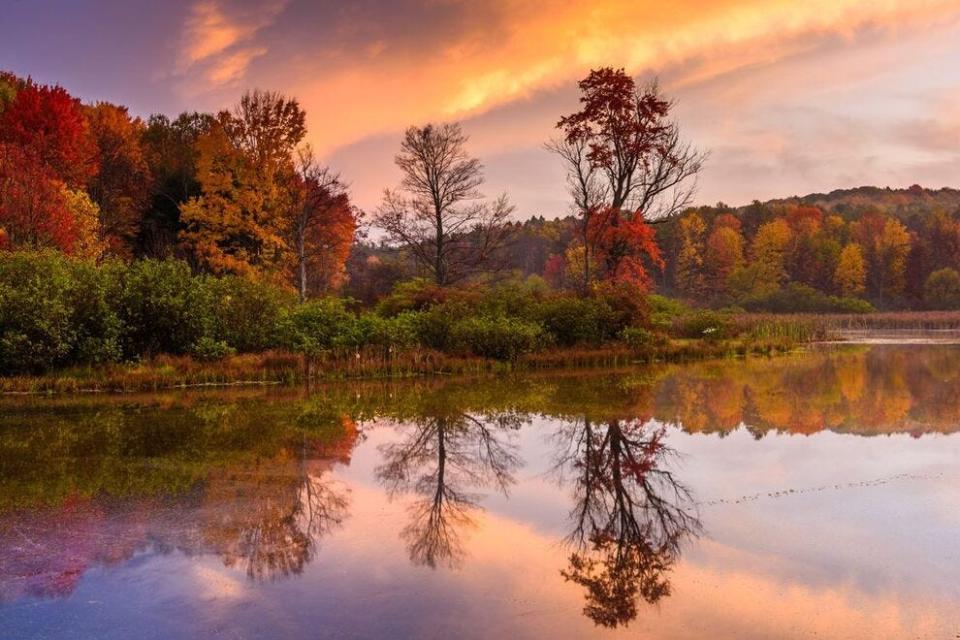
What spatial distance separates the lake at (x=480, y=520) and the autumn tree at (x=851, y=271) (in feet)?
251

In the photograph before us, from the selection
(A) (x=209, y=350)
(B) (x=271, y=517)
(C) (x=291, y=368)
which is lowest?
(B) (x=271, y=517)

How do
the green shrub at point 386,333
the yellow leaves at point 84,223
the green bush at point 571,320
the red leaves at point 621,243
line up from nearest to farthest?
the green shrub at point 386,333 < the green bush at point 571,320 < the yellow leaves at point 84,223 < the red leaves at point 621,243

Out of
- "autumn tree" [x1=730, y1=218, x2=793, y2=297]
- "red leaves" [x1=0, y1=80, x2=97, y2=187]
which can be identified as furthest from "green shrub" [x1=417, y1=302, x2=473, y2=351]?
"autumn tree" [x1=730, y1=218, x2=793, y2=297]

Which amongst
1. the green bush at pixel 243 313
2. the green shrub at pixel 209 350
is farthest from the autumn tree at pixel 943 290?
the green shrub at pixel 209 350

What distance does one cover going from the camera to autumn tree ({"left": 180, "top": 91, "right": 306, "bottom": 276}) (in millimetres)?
34875

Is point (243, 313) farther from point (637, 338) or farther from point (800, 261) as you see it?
point (800, 261)

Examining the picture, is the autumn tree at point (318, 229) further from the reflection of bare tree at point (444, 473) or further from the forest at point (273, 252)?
the reflection of bare tree at point (444, 473)

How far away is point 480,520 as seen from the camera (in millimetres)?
9039

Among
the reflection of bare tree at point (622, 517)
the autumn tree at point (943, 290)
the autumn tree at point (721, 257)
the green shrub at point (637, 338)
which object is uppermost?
the autumn tree at point (721, 257)

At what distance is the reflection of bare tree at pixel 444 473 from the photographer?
834 centimetres

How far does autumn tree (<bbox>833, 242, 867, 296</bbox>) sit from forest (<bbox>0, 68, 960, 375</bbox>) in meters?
38.3

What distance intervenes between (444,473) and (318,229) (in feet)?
115

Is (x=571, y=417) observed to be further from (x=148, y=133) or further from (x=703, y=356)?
(x=148, y=133)

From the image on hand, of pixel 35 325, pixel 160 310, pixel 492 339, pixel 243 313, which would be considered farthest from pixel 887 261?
pixel 35 325
